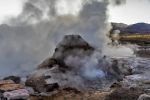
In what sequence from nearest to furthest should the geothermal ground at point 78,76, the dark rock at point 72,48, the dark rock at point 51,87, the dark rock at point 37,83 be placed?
the geothermal ground at point 78,76, the dark rock at point 51,87, the dark rock at point 37,83, the dark rock at point 72,48

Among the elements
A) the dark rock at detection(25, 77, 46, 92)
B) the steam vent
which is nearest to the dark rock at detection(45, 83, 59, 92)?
the steam vent

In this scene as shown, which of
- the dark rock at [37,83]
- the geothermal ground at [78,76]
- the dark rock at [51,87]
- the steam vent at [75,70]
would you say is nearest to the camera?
the geothermal ground at [78,76]

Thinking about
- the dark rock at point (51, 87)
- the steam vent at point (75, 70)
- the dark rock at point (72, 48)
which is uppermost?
the dark rock at point (72, 48)

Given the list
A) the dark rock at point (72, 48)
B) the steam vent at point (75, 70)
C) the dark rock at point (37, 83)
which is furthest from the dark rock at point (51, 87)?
the dark rock at point (72, 48)

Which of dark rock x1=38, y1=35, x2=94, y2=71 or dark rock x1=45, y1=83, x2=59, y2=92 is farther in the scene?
dark rock x1=38, y1=35, x2=94, y2=71

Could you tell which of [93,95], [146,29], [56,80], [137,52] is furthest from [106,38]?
[146,29]

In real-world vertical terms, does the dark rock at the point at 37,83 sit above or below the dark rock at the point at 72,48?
below

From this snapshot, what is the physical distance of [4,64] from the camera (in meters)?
26.2

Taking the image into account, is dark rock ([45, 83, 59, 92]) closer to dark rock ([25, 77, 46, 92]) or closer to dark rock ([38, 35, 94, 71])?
dark rock ([25, 77, 46, 92])

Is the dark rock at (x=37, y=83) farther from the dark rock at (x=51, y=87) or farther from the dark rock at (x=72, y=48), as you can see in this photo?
the dark rock at (x=72, y=48)

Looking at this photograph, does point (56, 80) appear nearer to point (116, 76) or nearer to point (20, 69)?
point (116, 76)

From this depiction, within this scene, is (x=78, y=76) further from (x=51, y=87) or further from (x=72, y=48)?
(x=51, y=87)

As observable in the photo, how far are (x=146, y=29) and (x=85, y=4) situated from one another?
22409 mm

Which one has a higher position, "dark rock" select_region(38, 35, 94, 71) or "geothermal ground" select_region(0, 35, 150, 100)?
"dark rock" select_region(38, 35, 94, 71)
